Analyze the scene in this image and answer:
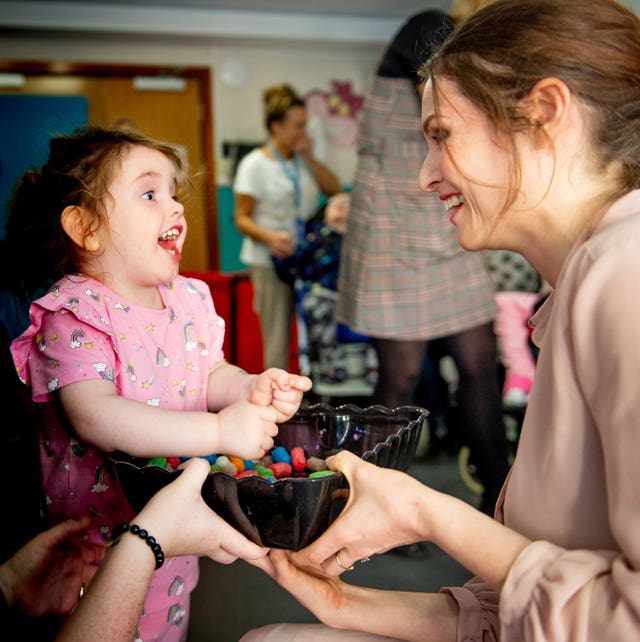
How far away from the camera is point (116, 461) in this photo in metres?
0.63

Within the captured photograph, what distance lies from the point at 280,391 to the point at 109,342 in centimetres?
18

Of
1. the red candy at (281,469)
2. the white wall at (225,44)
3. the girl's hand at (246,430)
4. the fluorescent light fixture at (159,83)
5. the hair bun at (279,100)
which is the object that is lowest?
the red candy at (281,469)

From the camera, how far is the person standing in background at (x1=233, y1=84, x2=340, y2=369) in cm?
259

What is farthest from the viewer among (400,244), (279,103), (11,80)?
(11,80)

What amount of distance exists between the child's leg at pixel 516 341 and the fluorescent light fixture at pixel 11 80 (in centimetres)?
356

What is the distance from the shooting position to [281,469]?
2.34ft

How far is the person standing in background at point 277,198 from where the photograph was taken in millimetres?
2588

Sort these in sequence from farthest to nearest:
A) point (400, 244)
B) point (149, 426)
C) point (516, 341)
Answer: point (516, 341) → point (400, 244) → point (149, 426)

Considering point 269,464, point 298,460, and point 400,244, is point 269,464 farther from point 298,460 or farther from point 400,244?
point 400,244

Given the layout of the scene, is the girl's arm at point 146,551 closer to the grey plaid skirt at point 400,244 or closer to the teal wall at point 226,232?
the grey plaid skirt at point 400,244

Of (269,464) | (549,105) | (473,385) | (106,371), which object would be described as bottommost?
(473,385)

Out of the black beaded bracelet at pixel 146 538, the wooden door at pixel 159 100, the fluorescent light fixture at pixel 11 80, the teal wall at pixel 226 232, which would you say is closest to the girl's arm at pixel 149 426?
the black beaded bracelet at pixel 146 538

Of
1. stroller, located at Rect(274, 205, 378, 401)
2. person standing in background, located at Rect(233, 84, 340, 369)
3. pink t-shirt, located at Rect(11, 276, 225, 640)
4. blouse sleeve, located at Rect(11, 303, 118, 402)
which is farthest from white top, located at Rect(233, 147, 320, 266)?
blouse sleeve, located at Rect(11, 303, 118, 402)

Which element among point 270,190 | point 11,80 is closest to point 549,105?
point 270,190
